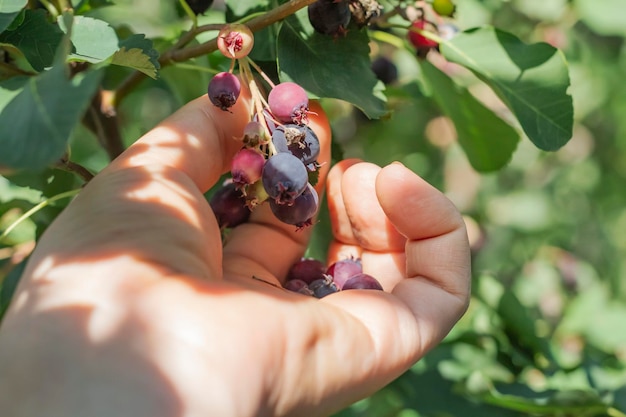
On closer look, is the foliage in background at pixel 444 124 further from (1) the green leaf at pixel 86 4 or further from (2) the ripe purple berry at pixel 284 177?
(2) the ripe purple berry at pixel 284 177

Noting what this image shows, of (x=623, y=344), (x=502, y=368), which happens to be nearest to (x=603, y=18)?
(x=623, y=344)

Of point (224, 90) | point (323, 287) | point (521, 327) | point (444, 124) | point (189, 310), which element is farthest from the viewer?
point (444, 124)

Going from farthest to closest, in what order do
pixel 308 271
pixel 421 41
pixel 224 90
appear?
pixel 421 41
pixel 308 271
pixel 224 90

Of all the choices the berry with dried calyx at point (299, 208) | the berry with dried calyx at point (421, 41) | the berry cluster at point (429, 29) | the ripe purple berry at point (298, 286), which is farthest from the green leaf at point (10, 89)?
the berry with dried calyx at point (421, 41)

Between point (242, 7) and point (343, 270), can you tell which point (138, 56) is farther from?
point (343, 270)

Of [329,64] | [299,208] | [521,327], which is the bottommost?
[521,327]

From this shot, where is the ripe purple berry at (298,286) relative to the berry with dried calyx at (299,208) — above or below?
below

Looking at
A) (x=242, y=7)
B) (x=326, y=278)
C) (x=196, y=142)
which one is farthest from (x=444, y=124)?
(x=196, y=142)
